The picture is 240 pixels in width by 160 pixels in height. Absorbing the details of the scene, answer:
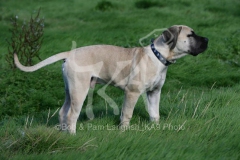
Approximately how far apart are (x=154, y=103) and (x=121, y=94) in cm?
277

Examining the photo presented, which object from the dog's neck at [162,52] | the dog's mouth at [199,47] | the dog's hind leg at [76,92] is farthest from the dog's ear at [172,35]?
the dog's hind leg at [76,92]

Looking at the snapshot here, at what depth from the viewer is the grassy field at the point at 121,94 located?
5031mm

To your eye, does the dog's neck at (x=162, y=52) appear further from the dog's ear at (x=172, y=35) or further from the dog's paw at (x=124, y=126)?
the dog's paw at (x=124, y=126)

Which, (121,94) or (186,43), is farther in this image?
(121,94)

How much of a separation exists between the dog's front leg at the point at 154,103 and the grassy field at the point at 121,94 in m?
0.17

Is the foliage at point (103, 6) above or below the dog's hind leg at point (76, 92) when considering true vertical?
above

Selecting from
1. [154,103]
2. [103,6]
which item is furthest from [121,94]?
[103,6]

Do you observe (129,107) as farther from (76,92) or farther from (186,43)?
(186,43)

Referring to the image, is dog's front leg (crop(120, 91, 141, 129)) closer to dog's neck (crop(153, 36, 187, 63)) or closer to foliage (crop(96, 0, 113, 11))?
dog's neck (crop(153, 36, 187, 63))

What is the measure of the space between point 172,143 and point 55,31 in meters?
10.2

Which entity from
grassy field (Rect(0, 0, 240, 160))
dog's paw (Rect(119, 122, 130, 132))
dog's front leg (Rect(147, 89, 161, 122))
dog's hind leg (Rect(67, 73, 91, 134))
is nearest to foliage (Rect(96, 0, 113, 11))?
grassy field (Rect(0, 0, 240, 160))

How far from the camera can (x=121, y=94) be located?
955 cm

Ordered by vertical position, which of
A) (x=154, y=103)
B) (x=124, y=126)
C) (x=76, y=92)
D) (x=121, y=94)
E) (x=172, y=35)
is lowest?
(x=121, y=94)

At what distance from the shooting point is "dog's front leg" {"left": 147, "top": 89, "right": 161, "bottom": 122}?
6.75 metres
